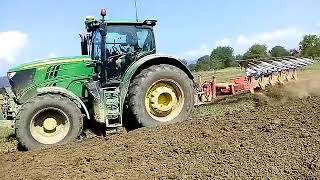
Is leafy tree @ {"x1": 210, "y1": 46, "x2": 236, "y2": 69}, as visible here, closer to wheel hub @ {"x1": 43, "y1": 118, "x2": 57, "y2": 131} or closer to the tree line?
the tree line

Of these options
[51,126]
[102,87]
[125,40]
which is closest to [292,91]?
[125,40]

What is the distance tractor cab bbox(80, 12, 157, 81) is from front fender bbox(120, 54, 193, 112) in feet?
0.76

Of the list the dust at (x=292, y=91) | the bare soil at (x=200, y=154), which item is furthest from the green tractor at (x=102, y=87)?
the dust at (x=292, y=91)

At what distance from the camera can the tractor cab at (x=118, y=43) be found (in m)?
9.02

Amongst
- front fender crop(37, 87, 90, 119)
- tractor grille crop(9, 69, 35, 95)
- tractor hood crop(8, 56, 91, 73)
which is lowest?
front fender crop(37, 87, 90, 119)

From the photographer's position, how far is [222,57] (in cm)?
8625

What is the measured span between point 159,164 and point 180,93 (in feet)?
12.4

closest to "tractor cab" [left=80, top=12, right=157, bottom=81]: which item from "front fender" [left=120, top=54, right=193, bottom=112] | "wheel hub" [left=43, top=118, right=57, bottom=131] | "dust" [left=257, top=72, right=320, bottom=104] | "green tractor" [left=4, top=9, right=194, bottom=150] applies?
"green tractor" [left=4, top=9, right=194, bottom=150]

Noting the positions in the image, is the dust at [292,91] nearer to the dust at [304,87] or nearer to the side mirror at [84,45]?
the dust at [304,87]

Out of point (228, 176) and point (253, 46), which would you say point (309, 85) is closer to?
point (228, 176)

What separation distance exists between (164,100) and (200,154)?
11.9 ft

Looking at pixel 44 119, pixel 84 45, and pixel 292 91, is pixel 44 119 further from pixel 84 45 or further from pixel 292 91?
pixel 292 91

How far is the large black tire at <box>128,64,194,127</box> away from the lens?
8703 mm

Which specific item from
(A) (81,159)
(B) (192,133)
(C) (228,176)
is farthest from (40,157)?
(C) (228,176)
